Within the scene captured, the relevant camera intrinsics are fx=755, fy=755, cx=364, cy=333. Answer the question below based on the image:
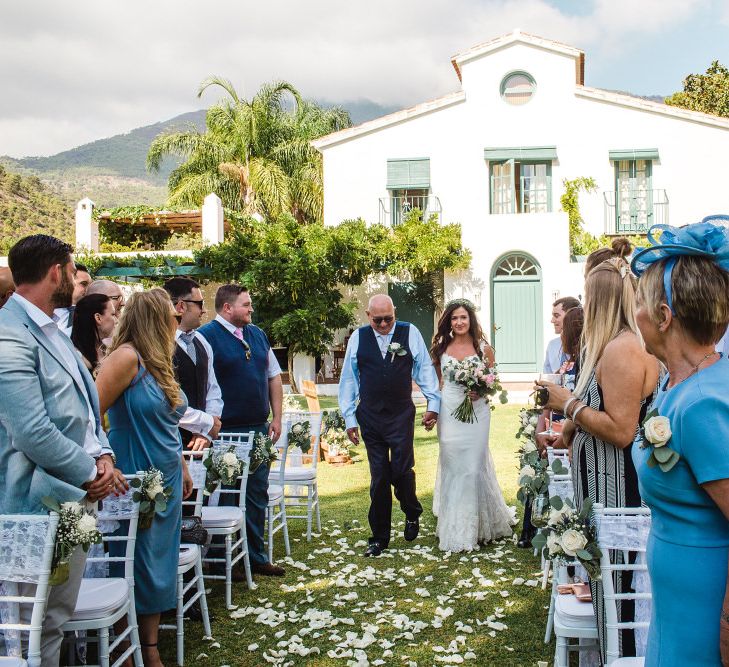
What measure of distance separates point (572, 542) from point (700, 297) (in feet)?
4.20

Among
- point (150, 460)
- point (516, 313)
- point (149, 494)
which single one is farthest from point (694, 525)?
point (516, 313)

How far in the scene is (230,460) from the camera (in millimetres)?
5305

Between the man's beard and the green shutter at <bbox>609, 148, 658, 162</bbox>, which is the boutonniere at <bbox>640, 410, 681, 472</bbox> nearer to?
the man's beard

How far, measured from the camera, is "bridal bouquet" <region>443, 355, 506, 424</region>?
684 cm

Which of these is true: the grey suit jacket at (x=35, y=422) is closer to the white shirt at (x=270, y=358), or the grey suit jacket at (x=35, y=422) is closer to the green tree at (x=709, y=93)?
the white shirt at (x=270, y=358)

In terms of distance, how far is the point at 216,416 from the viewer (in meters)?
5.90

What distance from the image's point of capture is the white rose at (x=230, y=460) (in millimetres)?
5289

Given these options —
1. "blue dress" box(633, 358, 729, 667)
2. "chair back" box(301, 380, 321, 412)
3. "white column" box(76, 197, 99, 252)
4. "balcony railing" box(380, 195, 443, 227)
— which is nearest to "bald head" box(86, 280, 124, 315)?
"blue dress" box(633, 358, 729, 667)

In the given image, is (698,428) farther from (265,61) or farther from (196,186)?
(265,61)

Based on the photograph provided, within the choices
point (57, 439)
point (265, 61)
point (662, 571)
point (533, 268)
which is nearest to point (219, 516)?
point (57, 439)

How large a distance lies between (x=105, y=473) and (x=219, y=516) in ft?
7.32

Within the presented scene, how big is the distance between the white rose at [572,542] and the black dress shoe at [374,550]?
3.97 meters

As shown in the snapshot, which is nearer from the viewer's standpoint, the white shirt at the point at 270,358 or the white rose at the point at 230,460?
the white rose at the point at 230,460

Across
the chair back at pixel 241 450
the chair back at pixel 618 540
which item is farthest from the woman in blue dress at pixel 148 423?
the chair back at pixel 618 540
